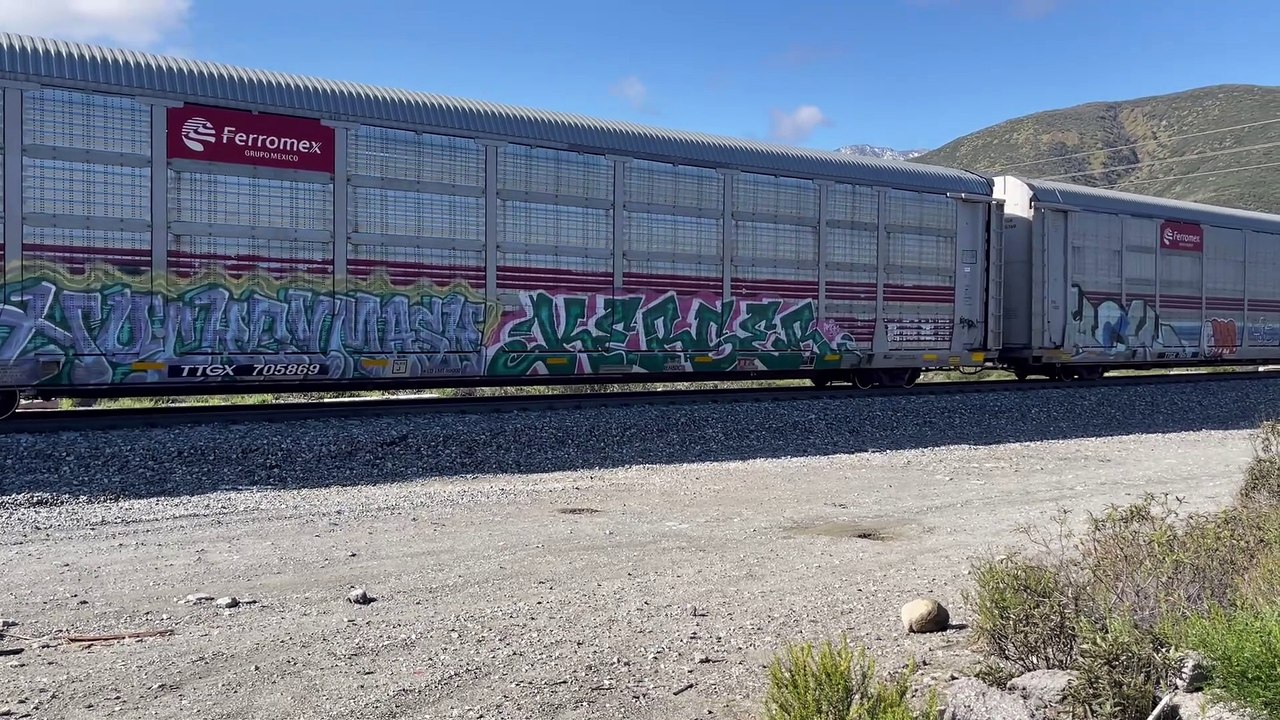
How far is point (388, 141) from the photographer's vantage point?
12.0m

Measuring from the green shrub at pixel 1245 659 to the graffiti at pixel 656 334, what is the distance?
9.95 metres

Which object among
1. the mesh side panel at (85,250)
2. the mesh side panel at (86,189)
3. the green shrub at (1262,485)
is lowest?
the green shrub at (1262,485)

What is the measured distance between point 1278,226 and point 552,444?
67.2 feet

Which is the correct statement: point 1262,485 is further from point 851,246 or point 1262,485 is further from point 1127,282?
point 1127,282

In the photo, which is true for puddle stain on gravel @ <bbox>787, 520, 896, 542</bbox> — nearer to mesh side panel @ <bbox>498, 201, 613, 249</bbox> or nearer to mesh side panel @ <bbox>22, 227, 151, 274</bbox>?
mesh side panel @ <bbox>498, 201, 613, 249</bbox>

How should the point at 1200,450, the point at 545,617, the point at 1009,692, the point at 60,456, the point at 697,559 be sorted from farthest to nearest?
the point at 1200,450
the point at 60,456
the point at 697,559
the point at 545,617
the point at 1009,692

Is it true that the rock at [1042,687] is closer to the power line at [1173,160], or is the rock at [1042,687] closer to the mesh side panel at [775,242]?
the mesh side panel at [775,242]

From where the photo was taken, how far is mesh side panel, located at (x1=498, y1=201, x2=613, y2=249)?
12883 mm

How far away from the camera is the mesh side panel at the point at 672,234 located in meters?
13.9

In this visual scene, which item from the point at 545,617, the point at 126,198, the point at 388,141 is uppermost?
the point at 388,141

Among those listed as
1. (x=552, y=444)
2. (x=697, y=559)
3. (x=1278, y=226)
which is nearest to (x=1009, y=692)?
(x=697, y=559)

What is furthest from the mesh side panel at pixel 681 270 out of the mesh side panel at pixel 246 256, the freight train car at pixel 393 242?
the mesh side panel at pixel 246 256

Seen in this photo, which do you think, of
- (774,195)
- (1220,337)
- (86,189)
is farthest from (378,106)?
(1220,337)

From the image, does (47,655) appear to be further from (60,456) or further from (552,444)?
(552,444)
